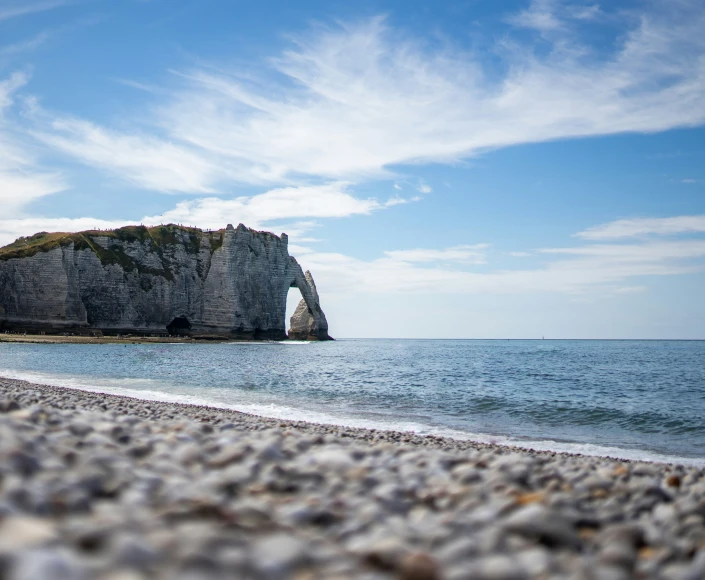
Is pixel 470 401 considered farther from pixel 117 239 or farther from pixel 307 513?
pixel 117 239

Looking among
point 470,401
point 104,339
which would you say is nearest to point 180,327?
point 104,339

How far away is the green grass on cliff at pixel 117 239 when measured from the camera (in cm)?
8306

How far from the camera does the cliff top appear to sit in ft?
271

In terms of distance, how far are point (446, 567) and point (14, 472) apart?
2895 mm

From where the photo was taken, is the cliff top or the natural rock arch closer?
the cliff top

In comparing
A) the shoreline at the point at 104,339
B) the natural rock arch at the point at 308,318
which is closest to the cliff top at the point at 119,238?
the shoreline at the point at 104,339

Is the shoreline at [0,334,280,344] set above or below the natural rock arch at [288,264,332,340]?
below

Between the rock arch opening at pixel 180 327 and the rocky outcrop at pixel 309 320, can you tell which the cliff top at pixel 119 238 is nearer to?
the rock arch opening at pixel 180 327

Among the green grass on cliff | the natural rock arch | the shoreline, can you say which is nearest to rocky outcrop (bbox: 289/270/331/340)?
the natural rock arch

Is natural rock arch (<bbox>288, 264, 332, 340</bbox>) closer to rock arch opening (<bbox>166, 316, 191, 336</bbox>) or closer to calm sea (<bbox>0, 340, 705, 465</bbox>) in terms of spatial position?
rock arch opening (<bbox>166, 316, 191, 336</bbox>)

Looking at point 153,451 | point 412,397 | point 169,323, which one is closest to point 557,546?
point 153,451

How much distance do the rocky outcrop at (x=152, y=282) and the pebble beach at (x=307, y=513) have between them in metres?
85.0

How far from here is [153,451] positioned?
5102mm

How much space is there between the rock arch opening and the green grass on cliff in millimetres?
11069
